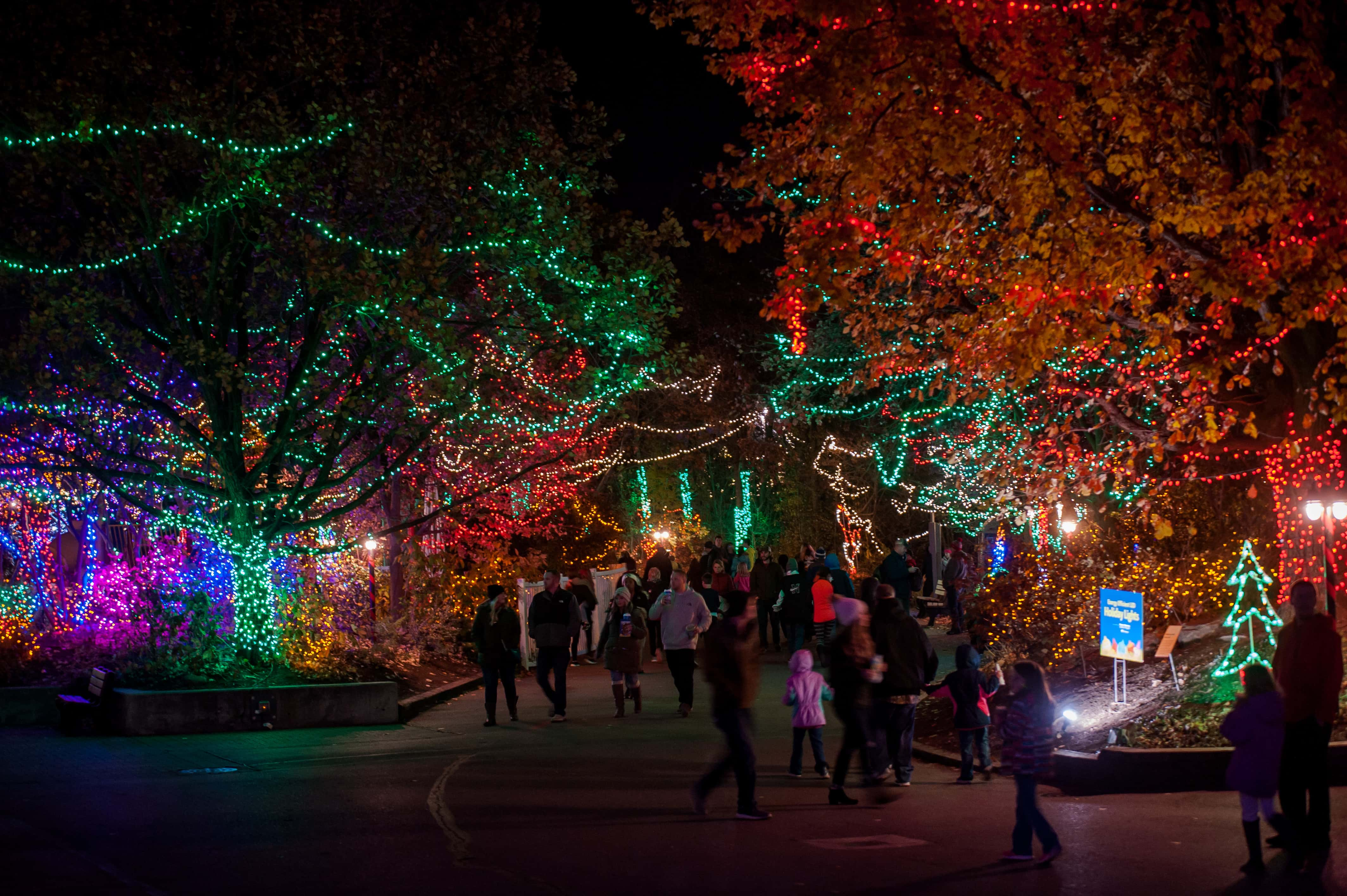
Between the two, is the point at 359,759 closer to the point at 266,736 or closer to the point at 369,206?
the point at 266,736

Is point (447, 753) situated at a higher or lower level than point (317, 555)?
lower

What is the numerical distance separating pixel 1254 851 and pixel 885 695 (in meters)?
3.66

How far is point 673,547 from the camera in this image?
38438 millimetres

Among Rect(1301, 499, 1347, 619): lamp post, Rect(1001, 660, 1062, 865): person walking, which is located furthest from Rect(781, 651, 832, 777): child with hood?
Rect(1301, 499, 1347, 619): lamp post

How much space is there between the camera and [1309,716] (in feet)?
27.3

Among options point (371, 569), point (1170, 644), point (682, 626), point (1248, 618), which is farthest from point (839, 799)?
point (371, 569)

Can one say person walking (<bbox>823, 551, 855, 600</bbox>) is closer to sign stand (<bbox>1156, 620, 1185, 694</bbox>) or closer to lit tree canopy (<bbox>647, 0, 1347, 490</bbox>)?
lit tree canopy (<bbox>647, 0, 1347, 490</bbox>)

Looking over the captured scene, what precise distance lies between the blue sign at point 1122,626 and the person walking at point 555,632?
611 centimetres

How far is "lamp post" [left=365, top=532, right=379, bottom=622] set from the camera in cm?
2066

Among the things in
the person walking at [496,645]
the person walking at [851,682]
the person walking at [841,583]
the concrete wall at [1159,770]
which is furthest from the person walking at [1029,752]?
the person walking at [841,583]

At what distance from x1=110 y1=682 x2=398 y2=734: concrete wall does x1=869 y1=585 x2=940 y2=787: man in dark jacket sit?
7.12 metres

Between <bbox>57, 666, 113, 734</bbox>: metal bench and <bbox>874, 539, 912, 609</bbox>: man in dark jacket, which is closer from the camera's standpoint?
<bbox>57, 666, 113, 734</bbox>: metal bench

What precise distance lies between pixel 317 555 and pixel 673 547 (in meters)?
21.4

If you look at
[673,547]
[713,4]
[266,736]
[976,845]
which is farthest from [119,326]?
[673,547]
